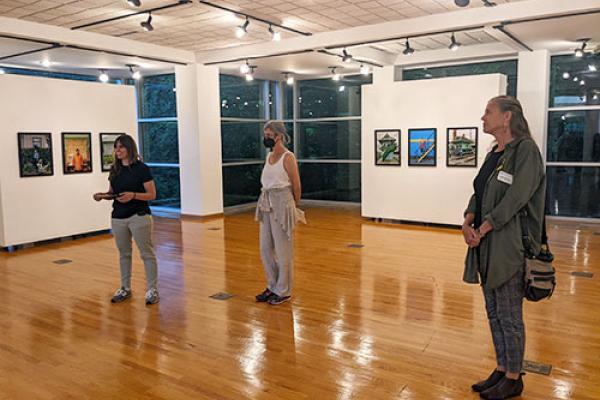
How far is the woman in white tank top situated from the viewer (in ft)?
16.0

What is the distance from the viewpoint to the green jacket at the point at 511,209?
2803 millimetres

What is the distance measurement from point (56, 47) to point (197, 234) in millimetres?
3799

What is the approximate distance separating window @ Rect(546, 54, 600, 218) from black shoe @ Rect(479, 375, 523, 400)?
796 cm

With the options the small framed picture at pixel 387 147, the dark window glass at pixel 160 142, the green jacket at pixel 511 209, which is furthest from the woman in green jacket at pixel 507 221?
the dark window glass at pixel 160 142

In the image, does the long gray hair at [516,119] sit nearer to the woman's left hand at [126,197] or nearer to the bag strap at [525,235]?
the bag strap at [525,235]

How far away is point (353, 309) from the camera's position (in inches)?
195

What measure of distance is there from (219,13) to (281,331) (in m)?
4.79

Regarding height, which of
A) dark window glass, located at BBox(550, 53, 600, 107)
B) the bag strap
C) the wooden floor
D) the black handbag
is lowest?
the wooden floor

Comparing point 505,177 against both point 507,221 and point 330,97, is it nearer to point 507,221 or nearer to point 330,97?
point 507,221

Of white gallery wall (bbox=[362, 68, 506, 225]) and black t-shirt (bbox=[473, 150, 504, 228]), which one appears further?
white gallery wall (bbox=[362, 68, 506, 225])

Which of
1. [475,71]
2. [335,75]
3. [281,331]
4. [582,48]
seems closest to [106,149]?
[335,75]

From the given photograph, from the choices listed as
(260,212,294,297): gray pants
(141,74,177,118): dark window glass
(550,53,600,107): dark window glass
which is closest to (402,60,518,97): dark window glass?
(550,53,600,107): dark window glass

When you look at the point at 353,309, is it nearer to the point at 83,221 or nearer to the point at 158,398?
the point at 158,398

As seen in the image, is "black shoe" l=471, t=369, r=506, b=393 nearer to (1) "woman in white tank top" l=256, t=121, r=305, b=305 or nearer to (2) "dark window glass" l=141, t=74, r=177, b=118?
(1) "woman in white tank top" l=256, t=121, r=305, b=305
